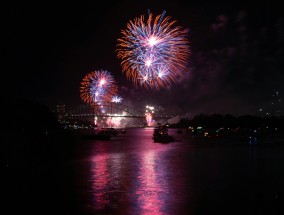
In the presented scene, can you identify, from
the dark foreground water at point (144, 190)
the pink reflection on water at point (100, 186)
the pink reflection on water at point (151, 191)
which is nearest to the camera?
the dark foreground water at point (144, 190)

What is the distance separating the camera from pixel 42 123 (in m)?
68.3

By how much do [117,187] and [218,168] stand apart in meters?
10.6

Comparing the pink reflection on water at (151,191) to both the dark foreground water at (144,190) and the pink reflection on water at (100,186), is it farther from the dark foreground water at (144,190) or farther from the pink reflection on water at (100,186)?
the pink reflection on water at (100,186)

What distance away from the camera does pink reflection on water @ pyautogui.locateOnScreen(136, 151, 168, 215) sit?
1395 centimetres

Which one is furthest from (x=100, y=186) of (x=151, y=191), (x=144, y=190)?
(x=151, y=191)

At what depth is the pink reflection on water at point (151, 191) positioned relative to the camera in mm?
13945

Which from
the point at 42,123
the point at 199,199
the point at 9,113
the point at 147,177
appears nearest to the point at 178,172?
the point at 147,177

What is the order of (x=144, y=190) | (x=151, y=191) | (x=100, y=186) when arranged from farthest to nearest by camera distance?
(x=100, y=186), (x=144, y=190), (x=151, y=191)

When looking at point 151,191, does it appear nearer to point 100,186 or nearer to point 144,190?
point 144,190

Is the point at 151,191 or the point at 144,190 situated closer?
the point at 151,191

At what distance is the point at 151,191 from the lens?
57.3ft

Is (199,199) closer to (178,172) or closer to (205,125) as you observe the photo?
(178,172)

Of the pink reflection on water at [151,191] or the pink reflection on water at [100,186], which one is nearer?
the pink reflection on water at [151,191]

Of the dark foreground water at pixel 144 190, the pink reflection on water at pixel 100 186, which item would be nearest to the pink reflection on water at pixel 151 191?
the dark foreground water at pixel 144 190
